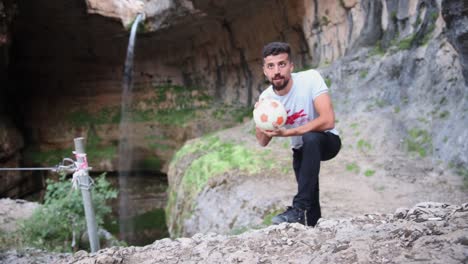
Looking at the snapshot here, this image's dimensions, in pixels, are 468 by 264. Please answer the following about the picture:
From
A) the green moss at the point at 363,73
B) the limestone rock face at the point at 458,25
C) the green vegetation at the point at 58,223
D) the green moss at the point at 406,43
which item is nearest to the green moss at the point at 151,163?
the green moss at the point at 363,73

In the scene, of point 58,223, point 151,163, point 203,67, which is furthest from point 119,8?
point 58,223

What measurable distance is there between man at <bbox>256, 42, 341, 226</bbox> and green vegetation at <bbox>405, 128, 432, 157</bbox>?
3.36 metres

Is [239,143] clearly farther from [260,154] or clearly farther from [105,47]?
[105,47]

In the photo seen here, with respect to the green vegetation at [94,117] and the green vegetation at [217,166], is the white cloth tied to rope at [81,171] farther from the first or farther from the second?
the green vegetation at [94,117]

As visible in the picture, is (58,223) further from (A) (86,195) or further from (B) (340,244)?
(B) (340,244)

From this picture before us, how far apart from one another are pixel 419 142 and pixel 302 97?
3.73m

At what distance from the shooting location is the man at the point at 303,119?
7.91 ft

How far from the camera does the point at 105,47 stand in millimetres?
13750

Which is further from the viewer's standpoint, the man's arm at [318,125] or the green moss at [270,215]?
the green moss at [270,215]

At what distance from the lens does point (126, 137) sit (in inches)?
568

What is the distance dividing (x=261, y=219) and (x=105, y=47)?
11170 millimetres

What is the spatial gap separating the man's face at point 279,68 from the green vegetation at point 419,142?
12.1 feet

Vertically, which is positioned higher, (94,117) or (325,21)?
(325,21)

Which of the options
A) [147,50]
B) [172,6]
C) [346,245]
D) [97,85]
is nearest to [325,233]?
[346,245]
